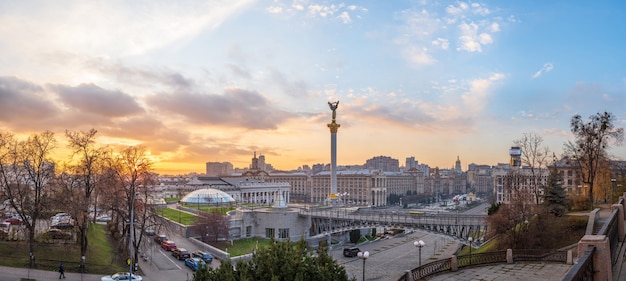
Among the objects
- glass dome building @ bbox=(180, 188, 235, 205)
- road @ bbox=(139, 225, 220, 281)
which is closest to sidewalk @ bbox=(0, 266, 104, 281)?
road @ bbox=(139, 225, 220, 281)

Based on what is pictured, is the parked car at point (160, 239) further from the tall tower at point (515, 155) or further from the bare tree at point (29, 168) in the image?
the tall tower at point (515, 155)

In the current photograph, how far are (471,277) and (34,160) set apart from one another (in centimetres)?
3118

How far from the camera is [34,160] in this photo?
33.2 metres

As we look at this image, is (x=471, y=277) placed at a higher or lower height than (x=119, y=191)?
lower

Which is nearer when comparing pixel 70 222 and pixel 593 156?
pixel 70 222

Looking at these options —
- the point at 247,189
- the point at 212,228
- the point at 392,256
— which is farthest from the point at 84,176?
the point at 247,189

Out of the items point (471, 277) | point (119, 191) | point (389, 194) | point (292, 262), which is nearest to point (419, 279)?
point (471, 277)

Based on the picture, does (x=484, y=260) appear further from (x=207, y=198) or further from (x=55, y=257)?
(x=207, y=198)

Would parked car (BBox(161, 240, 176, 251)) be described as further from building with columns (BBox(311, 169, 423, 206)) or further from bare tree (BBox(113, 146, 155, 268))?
building with columns (BBox(311, 169, 423, 206))

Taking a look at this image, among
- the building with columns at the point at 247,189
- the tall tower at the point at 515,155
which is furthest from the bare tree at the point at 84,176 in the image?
the tall tower at the point at 515,155

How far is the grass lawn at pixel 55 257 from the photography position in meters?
32.4

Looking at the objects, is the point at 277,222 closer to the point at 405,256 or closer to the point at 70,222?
the point at 405,256

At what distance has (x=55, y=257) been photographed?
112 feet

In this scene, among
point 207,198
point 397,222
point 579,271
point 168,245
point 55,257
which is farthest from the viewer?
point 207,198
